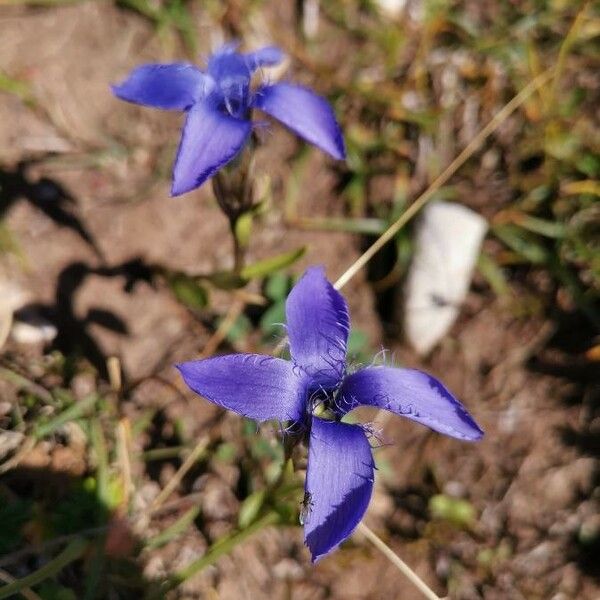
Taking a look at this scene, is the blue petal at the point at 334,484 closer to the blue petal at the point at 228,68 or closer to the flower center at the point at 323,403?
the flower center at the point at 323,403

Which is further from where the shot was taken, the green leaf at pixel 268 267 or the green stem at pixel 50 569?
the green leaf at pixel 268 267

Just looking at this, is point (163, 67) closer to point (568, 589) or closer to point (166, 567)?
point (166, 567)

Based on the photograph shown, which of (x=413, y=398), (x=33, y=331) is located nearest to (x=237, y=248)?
(x=33, y=331)

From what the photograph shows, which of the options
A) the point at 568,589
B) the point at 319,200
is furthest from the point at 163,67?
the point at 568,589

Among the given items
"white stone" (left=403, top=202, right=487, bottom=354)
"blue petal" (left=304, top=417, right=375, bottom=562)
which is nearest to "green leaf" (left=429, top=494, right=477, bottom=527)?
"white stone" (left=403, top=202, right=487, bottom=354)

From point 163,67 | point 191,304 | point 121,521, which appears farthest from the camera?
point 191,304

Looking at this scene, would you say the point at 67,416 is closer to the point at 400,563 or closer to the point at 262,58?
the point at 400,563

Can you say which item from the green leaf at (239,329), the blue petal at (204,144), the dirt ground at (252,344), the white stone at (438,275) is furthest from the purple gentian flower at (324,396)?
the white stone at (438,275)
